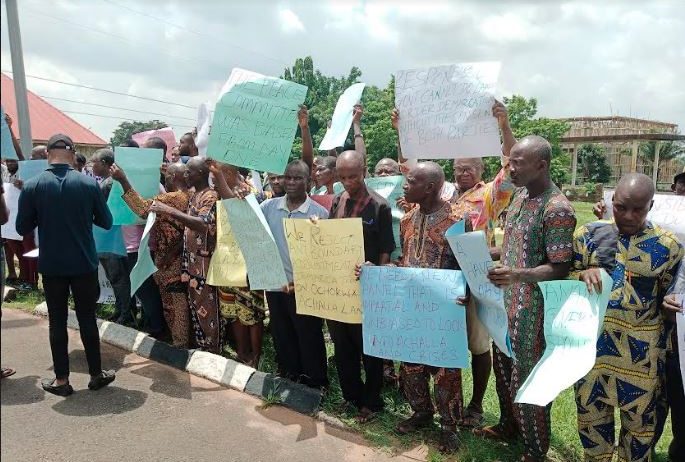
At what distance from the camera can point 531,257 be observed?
3160 mm

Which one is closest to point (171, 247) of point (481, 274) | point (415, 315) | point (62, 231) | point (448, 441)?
point (62, 231)

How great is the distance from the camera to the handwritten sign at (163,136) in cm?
709

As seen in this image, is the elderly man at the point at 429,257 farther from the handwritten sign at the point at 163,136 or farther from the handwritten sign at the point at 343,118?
the handwritten sign at the point at 163,136

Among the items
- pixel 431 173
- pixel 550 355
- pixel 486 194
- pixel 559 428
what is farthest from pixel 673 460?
pixel 431 173

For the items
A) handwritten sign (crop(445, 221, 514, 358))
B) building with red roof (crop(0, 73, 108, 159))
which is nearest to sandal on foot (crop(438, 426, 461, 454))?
handwritten sign (crop(445, 221, 514, 358))

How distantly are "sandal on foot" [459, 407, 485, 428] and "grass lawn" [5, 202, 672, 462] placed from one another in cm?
7

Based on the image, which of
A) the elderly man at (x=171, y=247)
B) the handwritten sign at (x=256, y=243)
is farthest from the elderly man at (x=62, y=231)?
the handwritten sign at (x=256, y=243)

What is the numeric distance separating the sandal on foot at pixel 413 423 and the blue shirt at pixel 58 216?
277 centimetres

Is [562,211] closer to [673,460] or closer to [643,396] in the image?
[643,396]

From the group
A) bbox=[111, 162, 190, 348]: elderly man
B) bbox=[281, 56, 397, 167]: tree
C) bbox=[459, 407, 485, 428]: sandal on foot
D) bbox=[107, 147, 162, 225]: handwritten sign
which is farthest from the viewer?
bbox=[281, 56, 397, 167]: tree

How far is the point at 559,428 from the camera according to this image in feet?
12.9

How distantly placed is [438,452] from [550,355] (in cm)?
114

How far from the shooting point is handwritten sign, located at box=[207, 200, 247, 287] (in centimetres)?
463

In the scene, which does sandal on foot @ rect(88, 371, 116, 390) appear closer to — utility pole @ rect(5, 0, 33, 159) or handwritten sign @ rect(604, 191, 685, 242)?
handwritten sign @ rect(604, 191, 685, 242)
